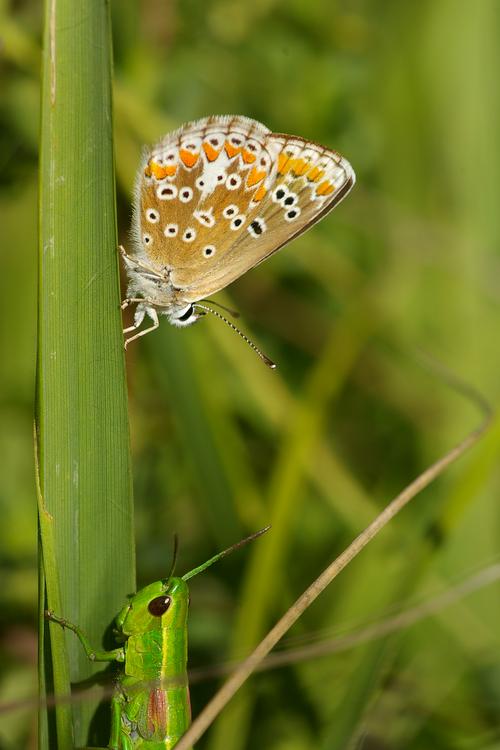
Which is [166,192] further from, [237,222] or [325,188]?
[325,188]

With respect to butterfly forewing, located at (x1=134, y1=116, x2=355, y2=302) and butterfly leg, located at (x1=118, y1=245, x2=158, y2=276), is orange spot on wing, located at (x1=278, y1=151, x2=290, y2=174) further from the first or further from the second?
butterfly leg, located at (x1=118, y1=245, x2=158, y2=276)

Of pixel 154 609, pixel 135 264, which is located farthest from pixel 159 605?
pixel 135 264

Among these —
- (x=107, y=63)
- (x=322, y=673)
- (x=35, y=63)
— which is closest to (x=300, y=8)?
(x=35, y=63)

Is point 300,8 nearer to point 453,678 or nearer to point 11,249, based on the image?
point 11,249

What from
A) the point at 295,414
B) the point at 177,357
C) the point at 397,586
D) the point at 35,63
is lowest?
the point at 295,414

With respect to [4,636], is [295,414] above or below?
above

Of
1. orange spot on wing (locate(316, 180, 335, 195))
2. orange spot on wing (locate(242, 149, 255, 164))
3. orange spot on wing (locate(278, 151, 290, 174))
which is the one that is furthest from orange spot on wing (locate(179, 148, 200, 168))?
orange spot on wing (locate(316, 180, 335, 195))

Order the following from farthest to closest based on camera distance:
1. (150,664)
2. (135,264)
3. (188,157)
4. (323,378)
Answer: (323,378)
(135,264)
(188,157)
(150,664)

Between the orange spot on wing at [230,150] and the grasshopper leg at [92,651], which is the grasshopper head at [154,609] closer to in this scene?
the grasshopper leg at [92,651]
